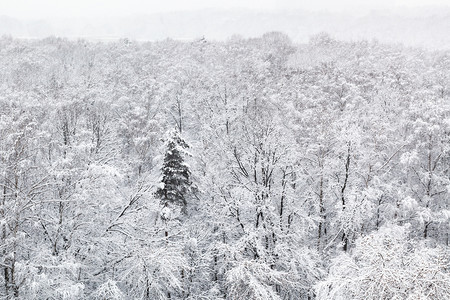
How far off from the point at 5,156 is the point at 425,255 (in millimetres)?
13305

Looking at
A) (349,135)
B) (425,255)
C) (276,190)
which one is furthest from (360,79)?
(425,255)

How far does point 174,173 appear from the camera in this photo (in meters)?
20.6

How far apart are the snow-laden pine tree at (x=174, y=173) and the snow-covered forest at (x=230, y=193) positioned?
8 centimetres

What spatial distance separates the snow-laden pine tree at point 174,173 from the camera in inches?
797

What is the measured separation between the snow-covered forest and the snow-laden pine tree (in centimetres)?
8

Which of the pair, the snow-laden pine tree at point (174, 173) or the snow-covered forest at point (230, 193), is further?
the snow-laden pine tree at point (174, 173)

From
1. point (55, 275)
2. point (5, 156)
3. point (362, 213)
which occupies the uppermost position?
point (5, 156)

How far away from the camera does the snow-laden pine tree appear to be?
20234 mm

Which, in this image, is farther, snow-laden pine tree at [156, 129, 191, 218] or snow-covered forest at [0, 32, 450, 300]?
snow-laden pine tree at [156, 129, 191, 218]

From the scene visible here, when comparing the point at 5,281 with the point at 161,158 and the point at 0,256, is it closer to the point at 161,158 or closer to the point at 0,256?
the point at 0,256

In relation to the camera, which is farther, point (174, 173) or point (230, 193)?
point (230, 193)

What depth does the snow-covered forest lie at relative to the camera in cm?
1325

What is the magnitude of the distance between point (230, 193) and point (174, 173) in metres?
3.30

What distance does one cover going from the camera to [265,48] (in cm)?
7269
